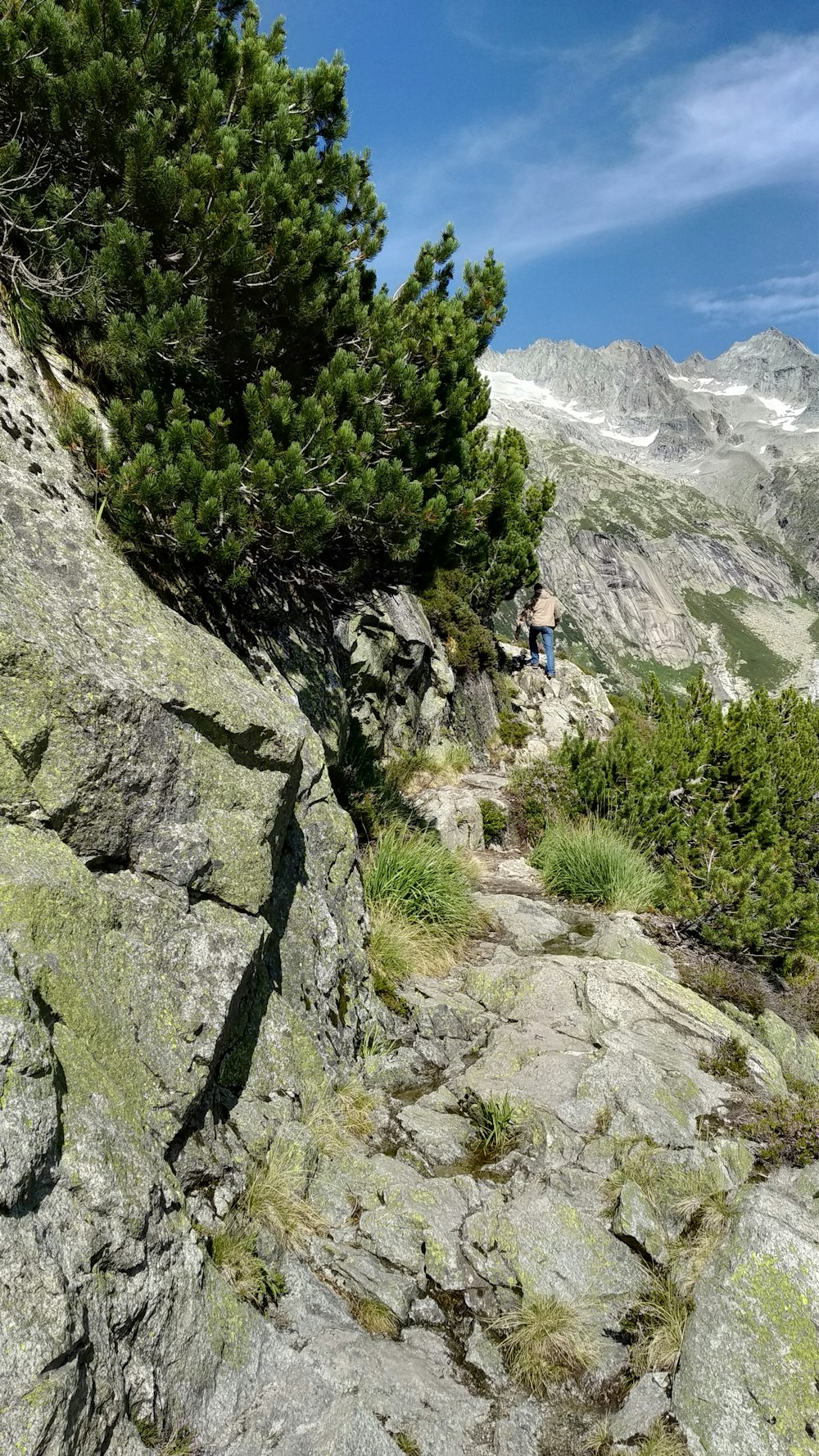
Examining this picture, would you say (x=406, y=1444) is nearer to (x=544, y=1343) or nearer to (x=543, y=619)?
(x=544, y=1343)

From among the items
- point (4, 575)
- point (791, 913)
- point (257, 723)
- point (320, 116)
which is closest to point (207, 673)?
point (257, 723)

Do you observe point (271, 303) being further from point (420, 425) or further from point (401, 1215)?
point (401, 1215)

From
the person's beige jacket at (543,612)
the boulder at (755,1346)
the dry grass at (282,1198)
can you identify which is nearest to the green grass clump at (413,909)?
the dry grass at (282,1198)

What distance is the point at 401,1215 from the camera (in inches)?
199

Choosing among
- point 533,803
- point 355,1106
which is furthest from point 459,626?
point 355,1106

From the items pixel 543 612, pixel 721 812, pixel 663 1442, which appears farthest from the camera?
pixel 543 612

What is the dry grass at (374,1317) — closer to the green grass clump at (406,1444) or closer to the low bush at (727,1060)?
the green grass clump at (406,1444)

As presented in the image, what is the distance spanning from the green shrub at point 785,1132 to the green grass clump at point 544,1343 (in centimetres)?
232

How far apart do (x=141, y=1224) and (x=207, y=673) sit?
344cm

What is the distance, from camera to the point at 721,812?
11023mm

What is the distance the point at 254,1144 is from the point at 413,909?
4.20 m

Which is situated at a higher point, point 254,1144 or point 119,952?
point 119,952

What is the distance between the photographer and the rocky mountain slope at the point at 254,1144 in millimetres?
3338

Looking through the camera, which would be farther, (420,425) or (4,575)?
(420,425)
